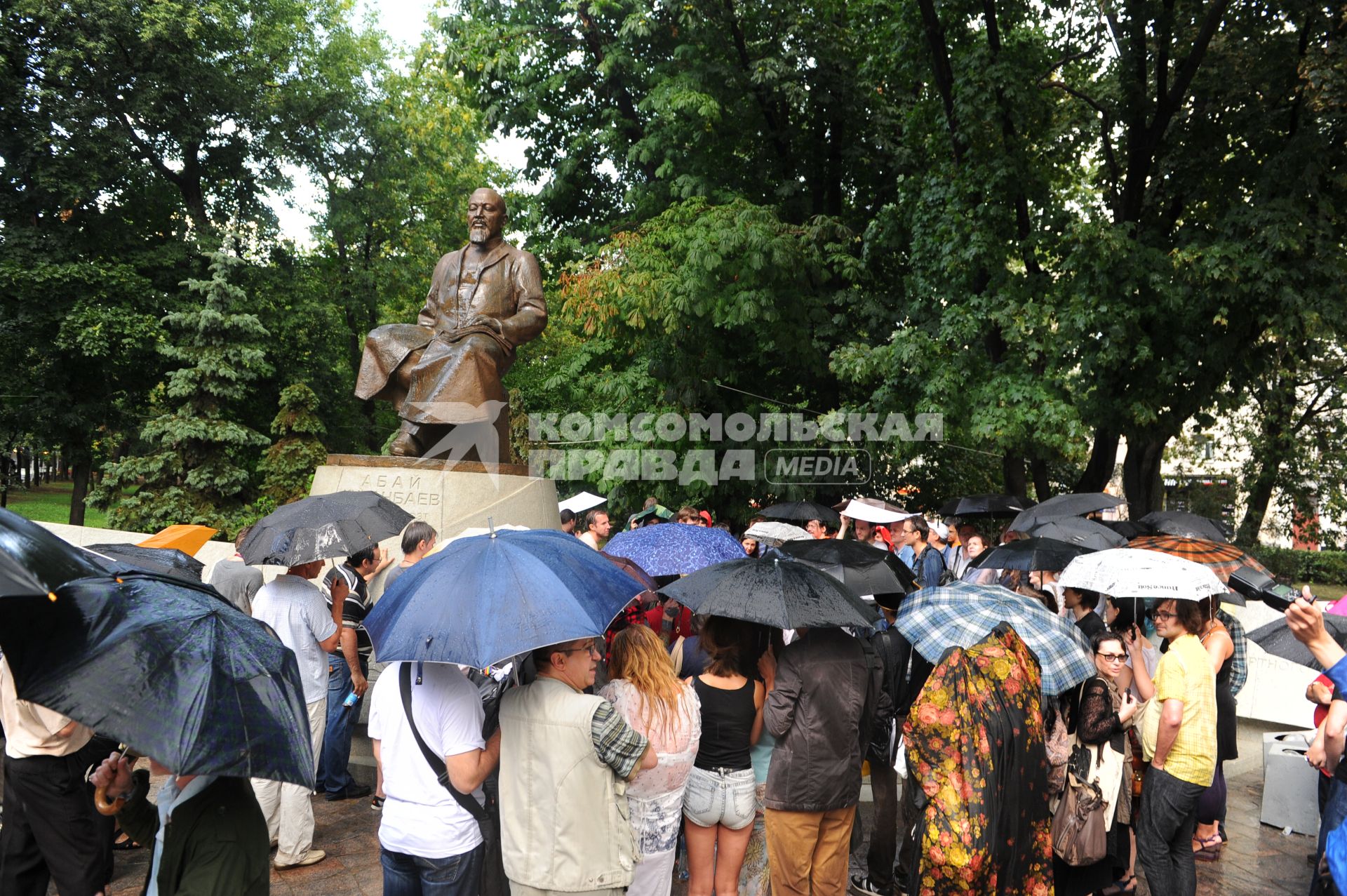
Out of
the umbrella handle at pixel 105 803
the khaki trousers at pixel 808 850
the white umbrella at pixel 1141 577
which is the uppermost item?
the white umbrella at pixel 1141 577

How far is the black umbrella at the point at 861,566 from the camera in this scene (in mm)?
5840

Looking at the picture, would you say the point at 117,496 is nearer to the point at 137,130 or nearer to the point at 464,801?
the point at 137,130

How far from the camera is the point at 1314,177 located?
35.3 feet

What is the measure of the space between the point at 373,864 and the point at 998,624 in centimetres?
363

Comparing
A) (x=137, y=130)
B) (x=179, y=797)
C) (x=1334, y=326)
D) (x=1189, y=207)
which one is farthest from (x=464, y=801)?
(x=137, y=130)

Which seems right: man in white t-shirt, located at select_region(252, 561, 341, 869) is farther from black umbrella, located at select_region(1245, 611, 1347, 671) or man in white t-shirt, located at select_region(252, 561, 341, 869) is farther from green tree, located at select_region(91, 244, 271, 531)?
green tree, located at select_region(91, 244, 271, 531)

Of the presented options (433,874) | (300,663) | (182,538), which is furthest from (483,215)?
(433,874)

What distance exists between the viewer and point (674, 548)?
624cm

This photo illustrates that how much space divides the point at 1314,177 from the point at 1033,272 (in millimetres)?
3517

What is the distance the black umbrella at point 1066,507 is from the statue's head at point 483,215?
6.18 metres

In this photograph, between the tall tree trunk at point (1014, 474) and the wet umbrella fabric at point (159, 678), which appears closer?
the wet umbrella fabric at point (159, 678)

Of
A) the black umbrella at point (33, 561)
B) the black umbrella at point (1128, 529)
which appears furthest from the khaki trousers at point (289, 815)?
the black umbrella at point (1128, 529)

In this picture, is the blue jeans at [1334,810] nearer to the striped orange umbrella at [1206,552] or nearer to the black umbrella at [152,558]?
the striped orange umbrella at [1206,552]

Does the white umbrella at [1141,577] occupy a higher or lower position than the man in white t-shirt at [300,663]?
higher
